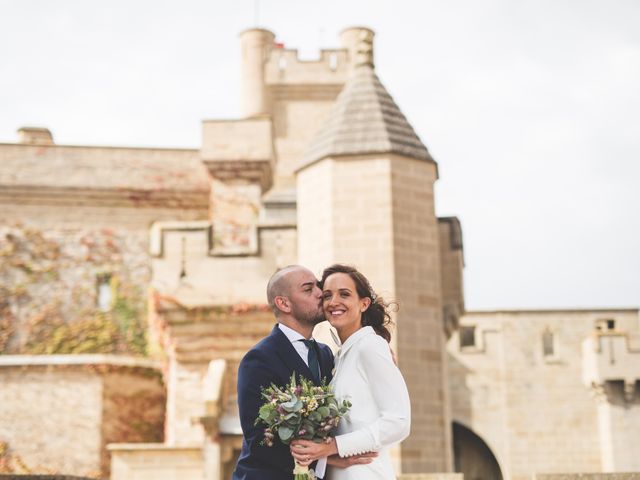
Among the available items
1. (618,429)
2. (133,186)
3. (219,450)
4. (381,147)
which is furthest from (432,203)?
(618,429)

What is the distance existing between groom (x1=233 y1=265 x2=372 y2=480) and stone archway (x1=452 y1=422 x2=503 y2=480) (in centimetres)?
2584

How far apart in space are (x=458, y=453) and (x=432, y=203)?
19.7 metres

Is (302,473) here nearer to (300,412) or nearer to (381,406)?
(300,412)

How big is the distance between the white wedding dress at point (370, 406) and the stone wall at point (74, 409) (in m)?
14.4

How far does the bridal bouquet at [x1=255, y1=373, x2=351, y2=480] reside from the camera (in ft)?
12.0

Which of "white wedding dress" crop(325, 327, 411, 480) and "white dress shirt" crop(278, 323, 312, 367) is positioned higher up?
"white dress shirt" crop(278, 323, 312, 367)

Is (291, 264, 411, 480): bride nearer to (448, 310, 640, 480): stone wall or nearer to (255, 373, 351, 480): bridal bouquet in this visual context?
(255, 373, 351, 480): bridal bouquet

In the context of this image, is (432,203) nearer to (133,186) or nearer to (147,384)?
(147,384)

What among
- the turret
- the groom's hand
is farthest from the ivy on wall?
the groom's hand

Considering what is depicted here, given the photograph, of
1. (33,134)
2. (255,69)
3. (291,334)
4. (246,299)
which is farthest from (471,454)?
(291,334)

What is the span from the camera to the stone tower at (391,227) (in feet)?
33.6

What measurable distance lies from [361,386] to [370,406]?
0.09m

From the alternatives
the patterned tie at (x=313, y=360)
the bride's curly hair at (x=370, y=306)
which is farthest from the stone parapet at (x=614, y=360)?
the patterned tie at (x=313, y=360)

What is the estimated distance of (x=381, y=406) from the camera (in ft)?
12.6
